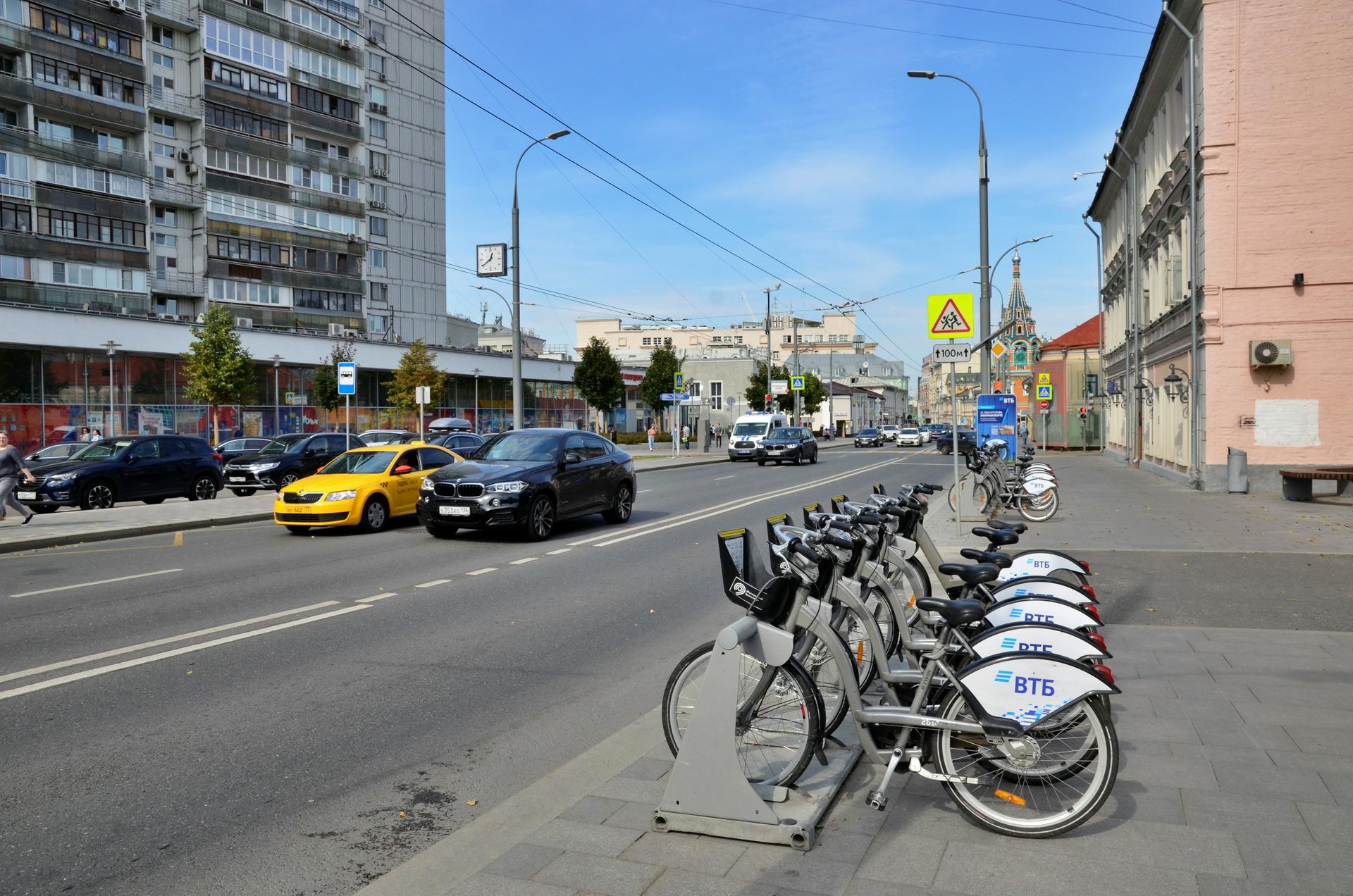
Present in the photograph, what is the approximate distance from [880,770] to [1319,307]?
22.6 meters

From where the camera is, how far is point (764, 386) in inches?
3354

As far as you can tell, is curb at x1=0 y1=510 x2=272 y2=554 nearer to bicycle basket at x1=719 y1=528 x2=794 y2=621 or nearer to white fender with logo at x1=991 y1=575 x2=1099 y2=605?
bicycle basket at x1=719 y1=528 x2=794 y2=621

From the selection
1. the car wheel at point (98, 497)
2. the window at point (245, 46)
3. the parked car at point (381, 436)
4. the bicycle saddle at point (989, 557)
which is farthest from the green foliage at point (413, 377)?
the bicycle saddle at point (989, 557)

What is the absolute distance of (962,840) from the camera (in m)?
3.88

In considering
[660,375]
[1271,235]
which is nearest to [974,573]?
[1271,235]

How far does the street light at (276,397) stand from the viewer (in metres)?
45.8

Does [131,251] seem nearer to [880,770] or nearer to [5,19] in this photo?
[5,19]

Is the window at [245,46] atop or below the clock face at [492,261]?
atop

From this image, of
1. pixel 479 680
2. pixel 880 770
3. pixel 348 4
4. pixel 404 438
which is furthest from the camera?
pixel 348 4

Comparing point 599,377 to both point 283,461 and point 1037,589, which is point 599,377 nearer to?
point 283,461

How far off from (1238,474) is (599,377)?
41.7m

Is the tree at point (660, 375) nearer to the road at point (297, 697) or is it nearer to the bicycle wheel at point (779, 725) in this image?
the road at point (297, 697)

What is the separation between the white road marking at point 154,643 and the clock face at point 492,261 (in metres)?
21.2

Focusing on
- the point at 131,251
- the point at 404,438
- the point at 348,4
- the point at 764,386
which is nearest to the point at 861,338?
the point at 764,386
